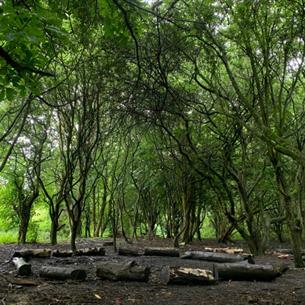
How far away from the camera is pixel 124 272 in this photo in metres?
6.55

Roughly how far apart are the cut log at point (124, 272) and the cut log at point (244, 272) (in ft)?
4.46

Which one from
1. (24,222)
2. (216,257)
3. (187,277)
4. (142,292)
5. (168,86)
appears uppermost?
(168,86)

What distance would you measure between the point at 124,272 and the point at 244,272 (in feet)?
6.93

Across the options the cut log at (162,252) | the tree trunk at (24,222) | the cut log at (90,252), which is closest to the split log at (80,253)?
the cut log at (90,252)

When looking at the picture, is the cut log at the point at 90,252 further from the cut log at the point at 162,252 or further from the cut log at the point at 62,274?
the cut log at the point at 62,274

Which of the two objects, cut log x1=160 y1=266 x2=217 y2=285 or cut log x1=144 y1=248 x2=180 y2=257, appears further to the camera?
cut log x1=144 y1=248 x2=180 y2=257

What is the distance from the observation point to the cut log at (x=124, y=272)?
654cm

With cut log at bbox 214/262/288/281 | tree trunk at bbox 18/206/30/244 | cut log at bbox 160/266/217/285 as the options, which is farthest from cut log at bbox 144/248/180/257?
tree trunk at bbox 18/206/30/244

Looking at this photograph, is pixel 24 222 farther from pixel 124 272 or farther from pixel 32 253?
pixel 124 272

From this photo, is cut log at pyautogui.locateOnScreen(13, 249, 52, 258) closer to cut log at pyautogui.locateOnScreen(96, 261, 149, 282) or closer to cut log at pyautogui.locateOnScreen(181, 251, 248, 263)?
cut log at pyautogui.locateOnScreen(96, 261, 149, 282)

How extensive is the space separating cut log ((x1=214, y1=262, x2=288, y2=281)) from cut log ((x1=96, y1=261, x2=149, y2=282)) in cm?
136

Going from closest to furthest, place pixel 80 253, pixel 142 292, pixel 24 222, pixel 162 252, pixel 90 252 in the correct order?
pixel 142 292, pixel 80 253, pixel 90 252, pixel 162 252, pixel 24 222

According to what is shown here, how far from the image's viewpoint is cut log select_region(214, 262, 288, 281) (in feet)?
23.0

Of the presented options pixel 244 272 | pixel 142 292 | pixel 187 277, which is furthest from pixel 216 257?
pixel 142 292
